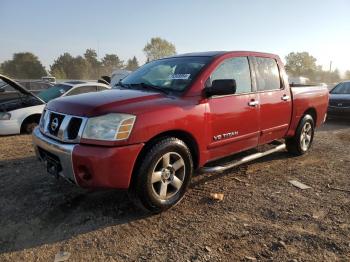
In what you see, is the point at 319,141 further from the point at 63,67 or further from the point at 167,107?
the point at 63,67

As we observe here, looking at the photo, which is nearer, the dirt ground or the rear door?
the dirt ground

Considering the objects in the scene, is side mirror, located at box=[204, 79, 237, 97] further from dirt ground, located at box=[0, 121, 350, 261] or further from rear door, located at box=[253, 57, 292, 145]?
dirt ground, located at box=[0, 121, 350, 261]

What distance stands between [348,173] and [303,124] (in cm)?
117

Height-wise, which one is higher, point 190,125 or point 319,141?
point 190,125

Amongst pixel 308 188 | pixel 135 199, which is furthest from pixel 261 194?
pixel 135 199

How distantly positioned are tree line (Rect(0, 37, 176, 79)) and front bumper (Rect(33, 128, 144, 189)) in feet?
141

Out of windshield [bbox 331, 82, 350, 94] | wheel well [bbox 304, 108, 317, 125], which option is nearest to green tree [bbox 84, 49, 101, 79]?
windshield [bbox 331, 82, 350, 94]

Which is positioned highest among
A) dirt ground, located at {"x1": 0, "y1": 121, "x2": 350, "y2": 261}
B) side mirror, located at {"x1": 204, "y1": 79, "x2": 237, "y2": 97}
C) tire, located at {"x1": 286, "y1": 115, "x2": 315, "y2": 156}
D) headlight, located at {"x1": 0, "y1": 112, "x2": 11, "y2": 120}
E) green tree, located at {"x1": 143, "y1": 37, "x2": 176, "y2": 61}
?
green tree, located at {"x1": 143, "y1": 37, "x2": 176, "y2": 61}

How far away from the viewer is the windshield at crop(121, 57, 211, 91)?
4.29 m

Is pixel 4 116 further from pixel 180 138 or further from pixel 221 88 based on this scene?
pixel 221 88

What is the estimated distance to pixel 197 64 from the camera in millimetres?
4508

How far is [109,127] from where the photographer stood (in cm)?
340

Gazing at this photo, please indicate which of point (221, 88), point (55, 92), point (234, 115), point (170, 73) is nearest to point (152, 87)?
point (170, 73)

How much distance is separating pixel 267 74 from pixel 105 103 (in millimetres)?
2865
